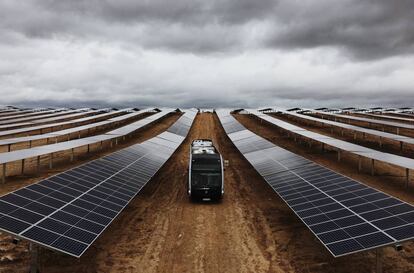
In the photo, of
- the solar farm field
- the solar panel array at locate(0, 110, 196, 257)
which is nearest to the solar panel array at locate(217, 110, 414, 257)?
the solar farm field

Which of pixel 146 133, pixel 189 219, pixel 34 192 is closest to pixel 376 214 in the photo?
pixel 189 219

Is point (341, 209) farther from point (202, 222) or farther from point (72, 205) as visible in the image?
point (72, 205)

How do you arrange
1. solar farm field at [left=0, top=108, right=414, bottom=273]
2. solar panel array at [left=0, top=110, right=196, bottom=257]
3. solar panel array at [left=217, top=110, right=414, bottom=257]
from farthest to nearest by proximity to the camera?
solar farm field at [left=0, top=108, right=414, bottom=273] < solar panel array at [left=217, top=110, right=414, bottom=257] < solar panel array at [left=0, top=110, right=196, bottom=257]

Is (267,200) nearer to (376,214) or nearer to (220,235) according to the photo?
(220,235)

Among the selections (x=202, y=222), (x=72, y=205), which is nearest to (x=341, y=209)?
(x=202, y=222)

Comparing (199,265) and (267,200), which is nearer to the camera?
(199,265)

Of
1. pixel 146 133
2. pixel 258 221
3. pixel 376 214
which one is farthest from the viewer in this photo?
pixel 146 133

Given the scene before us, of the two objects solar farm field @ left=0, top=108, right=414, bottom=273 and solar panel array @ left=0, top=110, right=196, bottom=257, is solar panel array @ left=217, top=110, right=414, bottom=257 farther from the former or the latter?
solar panel array @ left=0, top=110, right=196, bottom=257
